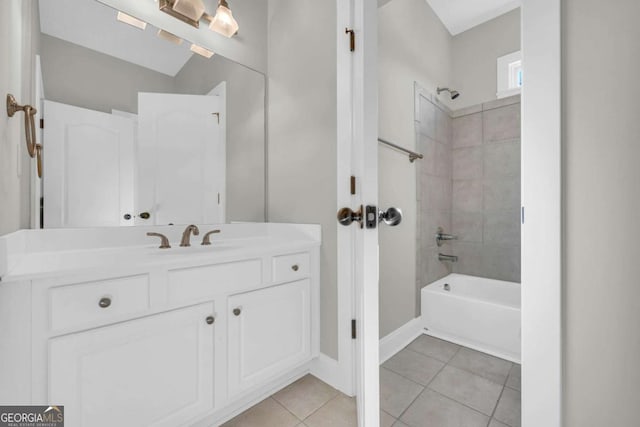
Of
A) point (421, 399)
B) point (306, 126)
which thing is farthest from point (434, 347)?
point (306, 126)

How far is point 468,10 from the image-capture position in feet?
7.89

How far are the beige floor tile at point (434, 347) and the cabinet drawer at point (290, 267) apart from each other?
107 centimetres

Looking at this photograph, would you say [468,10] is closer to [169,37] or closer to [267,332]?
[169,37]

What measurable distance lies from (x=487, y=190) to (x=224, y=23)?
8.41 feet

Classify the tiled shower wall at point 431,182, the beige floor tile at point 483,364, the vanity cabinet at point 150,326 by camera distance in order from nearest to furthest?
1. the vanity cabinet at point 150,326
2. the beige floor tile at point 483,364
3. the tiled shower wall at point 431,182

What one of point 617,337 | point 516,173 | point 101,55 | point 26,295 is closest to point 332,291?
point 617,337

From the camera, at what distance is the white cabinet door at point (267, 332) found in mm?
1145

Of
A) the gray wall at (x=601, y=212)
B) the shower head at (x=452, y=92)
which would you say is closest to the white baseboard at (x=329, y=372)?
the gray wall at (x=601, y=212)

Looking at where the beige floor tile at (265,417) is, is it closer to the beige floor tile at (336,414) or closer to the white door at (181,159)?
the beige floor tile at (336,414)

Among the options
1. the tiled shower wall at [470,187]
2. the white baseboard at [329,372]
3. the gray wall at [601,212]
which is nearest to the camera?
the gray wall at [601,212]

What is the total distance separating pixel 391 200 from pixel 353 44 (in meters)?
1.09

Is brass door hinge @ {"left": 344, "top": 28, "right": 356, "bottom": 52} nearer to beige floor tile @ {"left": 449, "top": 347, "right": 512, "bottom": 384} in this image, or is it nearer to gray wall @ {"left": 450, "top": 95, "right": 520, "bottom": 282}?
beige floor tile @ {"left": 449, "top": 347, "right": 512, "bottom": 384}

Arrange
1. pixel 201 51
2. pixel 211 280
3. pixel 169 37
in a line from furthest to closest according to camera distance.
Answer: pixel 201 51 < pixel 169 37 < pixel 211 280

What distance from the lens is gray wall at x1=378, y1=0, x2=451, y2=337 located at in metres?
1.78
